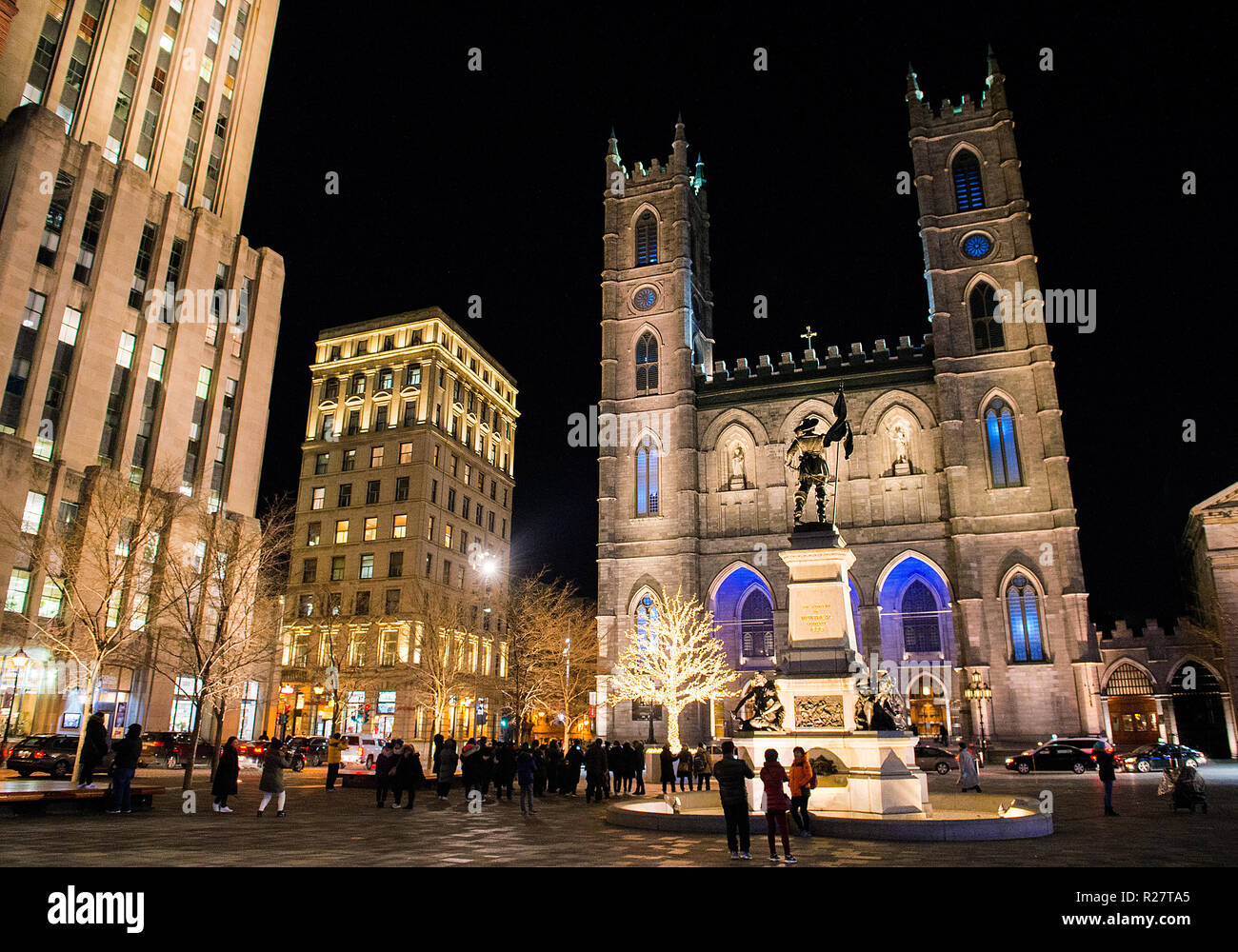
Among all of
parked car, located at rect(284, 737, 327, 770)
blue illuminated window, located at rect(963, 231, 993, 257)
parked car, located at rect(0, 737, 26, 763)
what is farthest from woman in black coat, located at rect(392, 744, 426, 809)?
blue illuminated window, located at rect(963, 231, 993, 257)

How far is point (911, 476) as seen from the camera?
46656 mm

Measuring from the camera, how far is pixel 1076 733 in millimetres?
39875

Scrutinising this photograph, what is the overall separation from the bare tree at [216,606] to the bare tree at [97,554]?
1.10 metres

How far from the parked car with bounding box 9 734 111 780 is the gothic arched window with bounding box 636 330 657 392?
35220 millimetres

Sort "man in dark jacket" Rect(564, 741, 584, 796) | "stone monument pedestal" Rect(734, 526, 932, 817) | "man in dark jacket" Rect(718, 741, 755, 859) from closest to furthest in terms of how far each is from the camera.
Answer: "man in dark jacket" Rect(718, 741, 755, 859), "stone monument pedestal" Rect(734, 526, 932, 817), "man in dark jacket" Rect(564, 741, 584, 796)

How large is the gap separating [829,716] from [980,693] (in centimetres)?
2747

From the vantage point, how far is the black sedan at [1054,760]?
1313 inches

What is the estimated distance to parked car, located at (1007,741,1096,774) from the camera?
109 ft

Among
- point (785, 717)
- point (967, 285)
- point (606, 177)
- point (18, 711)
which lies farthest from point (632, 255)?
point (785, 717)

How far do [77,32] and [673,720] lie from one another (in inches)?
1651

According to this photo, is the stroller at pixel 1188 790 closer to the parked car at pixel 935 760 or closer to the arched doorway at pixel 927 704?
the parked car at pixel 935 760

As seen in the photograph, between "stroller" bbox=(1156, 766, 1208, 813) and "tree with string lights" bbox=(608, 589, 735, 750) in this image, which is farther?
"tree with string lights" bbox=(608, 589, 735, 750)

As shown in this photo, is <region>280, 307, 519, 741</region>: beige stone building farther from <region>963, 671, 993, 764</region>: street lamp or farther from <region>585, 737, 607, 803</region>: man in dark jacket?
<region>585, 737, 607, 803</region>: man in dark jacket

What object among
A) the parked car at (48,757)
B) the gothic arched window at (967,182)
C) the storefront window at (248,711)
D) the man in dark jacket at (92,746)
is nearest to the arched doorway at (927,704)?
the gothic arched window at (967,182)
